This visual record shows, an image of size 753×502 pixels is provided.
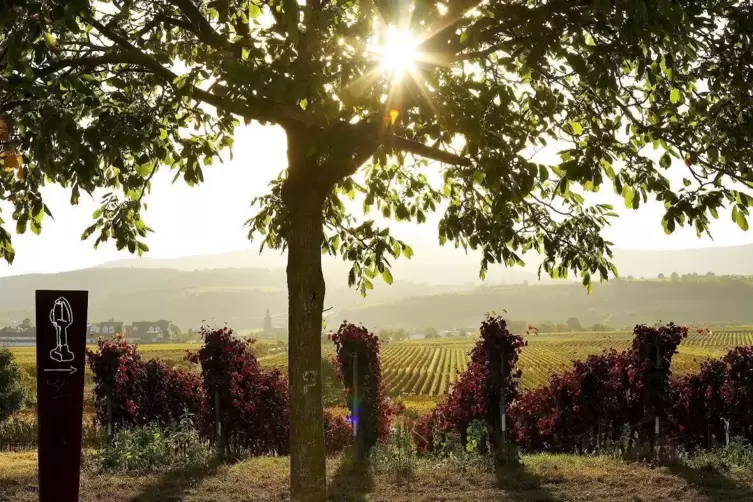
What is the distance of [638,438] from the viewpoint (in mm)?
11492

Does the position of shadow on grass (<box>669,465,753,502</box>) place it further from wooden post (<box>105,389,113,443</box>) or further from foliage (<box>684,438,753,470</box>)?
wooden post (<box>105,389,113,443</box>)

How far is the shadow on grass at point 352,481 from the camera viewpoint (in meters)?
8.16

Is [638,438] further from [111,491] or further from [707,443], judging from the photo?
[111,491]

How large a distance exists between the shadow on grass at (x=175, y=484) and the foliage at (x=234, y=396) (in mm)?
1464

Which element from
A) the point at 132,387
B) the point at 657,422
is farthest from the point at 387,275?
the point at 132,387

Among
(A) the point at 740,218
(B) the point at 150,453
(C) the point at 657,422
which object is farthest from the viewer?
(C) the point at 657,422

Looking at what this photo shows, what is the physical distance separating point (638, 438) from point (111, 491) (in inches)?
341

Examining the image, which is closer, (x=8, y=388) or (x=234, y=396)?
(x=234, y=396)

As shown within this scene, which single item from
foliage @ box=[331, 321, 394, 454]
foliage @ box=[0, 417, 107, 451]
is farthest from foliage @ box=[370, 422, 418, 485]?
foliage @ box=[0, 417, 107, 451]

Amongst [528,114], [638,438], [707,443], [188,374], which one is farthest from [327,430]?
[528,114]

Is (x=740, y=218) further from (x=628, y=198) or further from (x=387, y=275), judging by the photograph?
(x=387, y=275)

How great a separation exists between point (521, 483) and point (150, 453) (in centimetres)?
598

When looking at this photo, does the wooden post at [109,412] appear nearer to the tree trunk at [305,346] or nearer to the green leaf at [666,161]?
the tree trunk at [305,346]

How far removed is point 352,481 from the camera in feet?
29.7
